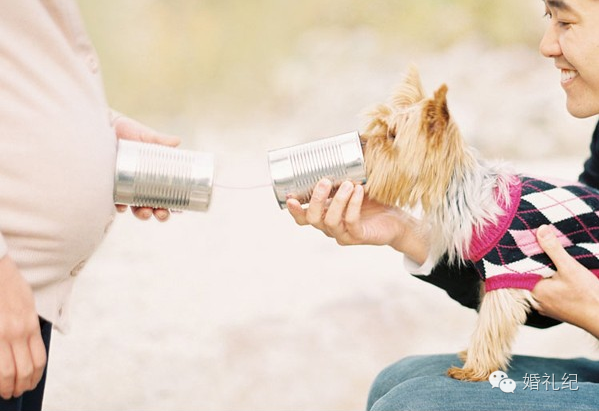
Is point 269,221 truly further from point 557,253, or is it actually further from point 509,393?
point 509,393

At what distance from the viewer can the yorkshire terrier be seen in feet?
4.38

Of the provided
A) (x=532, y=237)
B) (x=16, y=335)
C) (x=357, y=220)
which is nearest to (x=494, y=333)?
(x=532, y=237)

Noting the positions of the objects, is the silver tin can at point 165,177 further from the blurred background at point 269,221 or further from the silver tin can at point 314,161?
the blurred background at point 269,221

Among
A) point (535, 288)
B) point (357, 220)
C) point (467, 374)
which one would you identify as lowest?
point (467, 374)

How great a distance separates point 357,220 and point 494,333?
1.14ft

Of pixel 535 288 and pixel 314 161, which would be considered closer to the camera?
pixel 314 161

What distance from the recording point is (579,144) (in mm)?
4762

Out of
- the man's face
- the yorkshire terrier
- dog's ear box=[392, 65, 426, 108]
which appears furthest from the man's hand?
the man's face

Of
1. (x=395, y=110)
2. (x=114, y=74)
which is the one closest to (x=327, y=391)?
(x=395, y=110)

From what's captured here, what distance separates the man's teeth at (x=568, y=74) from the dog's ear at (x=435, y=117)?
24 cm

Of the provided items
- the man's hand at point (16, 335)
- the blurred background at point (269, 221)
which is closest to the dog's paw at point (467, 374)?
the blurred background at point (269, 221)

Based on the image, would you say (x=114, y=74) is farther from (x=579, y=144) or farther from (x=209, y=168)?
(x=209, y=168)

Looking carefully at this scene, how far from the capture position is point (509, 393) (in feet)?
3.74

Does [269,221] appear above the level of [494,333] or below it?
above
